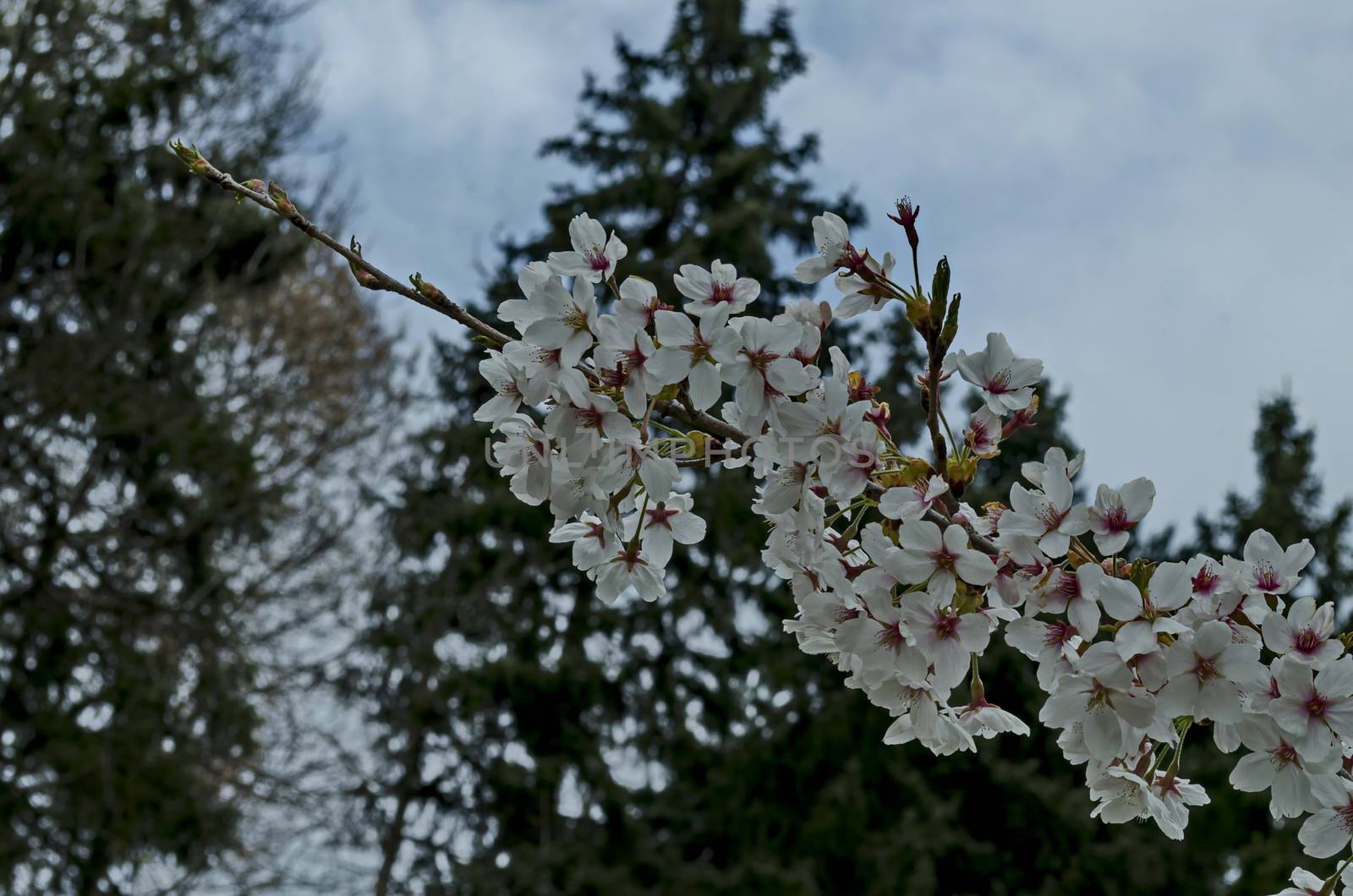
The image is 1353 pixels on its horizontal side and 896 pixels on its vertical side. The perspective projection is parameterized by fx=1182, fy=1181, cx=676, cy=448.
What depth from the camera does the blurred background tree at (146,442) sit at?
6.58 metres

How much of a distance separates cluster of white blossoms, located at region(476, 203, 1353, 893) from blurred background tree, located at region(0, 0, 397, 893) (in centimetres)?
561

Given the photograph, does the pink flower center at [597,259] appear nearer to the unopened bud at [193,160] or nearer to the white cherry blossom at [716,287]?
the white cherry blossom at [716,287]

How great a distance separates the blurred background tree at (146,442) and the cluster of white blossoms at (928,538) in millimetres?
5609

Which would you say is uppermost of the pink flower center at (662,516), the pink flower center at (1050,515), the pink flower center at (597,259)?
the pink flower center at (597,259)

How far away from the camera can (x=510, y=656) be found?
8.61 metres

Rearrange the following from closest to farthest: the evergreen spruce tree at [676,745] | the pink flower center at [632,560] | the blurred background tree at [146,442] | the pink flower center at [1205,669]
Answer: the pink flower center at [1205,669]
the pink flower center at [632,560]
the blurred background tree at [146,442]
the evergreen spruce tree at [676,745]

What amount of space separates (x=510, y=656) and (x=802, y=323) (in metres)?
7.93

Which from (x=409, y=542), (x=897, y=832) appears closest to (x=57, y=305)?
(x=409, y=542)

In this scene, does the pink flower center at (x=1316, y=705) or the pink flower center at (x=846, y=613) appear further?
the pink flower center at (x=846, y=613)

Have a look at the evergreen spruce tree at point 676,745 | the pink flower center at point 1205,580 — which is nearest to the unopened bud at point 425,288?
the pink flower center at point 1205,580

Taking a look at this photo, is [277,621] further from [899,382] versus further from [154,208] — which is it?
[899,382]

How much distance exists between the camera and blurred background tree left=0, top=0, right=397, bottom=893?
259 inches

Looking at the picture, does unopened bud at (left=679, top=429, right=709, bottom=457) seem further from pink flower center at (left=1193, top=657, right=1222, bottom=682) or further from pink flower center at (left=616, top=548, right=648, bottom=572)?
pink flower center at (left=1193, top=657, right=1222, bottom=682)

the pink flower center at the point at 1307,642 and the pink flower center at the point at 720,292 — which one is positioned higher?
the pink flower center at the point at 720,292
